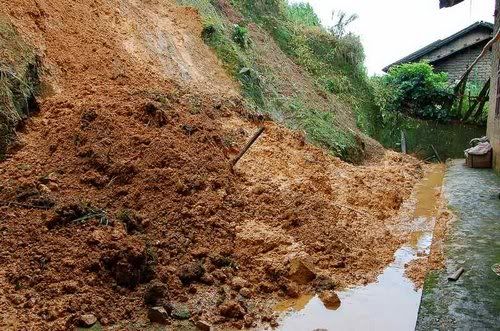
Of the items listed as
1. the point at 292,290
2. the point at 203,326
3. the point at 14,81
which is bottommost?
the point at 203,326

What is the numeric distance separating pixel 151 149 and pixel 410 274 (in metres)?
3.28

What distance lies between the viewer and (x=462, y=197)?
766 centimetres

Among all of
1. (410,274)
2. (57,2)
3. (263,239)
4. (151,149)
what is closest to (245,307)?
(263,239)

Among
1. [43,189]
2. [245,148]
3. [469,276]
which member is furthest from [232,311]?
[245,148]

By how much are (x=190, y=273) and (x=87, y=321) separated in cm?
102

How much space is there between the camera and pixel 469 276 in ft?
14.4

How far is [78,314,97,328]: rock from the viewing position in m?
3.55

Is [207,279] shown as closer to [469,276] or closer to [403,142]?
[469,276]

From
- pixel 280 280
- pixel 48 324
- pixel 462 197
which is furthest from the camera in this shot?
pixel 462 197

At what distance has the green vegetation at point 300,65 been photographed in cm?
1020

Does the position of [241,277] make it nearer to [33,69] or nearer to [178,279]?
[178,279]

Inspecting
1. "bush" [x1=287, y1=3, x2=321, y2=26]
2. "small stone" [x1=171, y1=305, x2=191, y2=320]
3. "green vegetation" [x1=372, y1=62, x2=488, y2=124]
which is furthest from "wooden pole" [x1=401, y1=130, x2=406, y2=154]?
"small stone" [x1=171, y1=305, x2=191, y2=320]

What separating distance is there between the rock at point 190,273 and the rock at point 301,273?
2.81 feet

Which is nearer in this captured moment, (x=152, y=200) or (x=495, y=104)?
(x=152, y=200)
